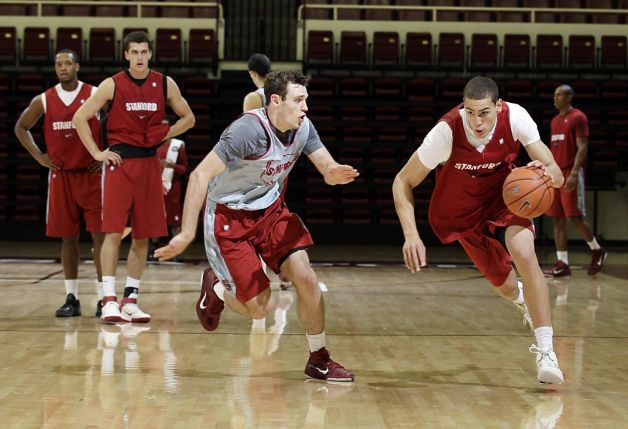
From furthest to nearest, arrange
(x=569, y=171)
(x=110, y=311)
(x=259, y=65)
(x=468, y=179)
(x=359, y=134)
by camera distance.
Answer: (x=359, y=134) < (x=569, y=171) < (x=259, y=65) < (x=110, y=311) < (x=468, y=179)

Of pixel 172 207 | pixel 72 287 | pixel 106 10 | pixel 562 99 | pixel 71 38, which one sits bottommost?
pixel 72 287

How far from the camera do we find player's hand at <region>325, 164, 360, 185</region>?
164 inches

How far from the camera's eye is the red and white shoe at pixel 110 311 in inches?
232

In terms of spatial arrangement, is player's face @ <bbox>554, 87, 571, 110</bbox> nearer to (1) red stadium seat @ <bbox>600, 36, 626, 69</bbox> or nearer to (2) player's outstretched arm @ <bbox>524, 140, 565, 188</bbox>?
(2) player's outstretched arm @ <bbox>524, 140, 565, 188</bbox>

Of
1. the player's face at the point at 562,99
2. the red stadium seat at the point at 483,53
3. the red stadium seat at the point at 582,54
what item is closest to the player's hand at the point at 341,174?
the player's face at the point at 562,99

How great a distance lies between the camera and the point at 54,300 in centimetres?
701

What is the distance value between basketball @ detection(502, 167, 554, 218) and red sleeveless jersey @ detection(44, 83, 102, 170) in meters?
3.17

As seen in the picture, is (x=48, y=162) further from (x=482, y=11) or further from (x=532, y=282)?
(x=482, y=11)

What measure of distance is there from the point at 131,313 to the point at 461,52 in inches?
403

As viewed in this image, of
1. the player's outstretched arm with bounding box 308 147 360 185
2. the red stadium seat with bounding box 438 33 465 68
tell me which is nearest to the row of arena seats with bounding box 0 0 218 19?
the red stadium seat with bounding box 438 33 465 68

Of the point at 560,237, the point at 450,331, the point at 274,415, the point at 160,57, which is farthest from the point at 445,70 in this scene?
the point at 274,415

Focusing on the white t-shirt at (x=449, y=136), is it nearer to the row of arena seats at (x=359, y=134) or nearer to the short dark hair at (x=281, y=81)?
the short dark hair at (x=281, y=81)

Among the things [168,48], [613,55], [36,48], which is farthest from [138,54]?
[613,55]

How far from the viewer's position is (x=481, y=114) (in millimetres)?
4184
